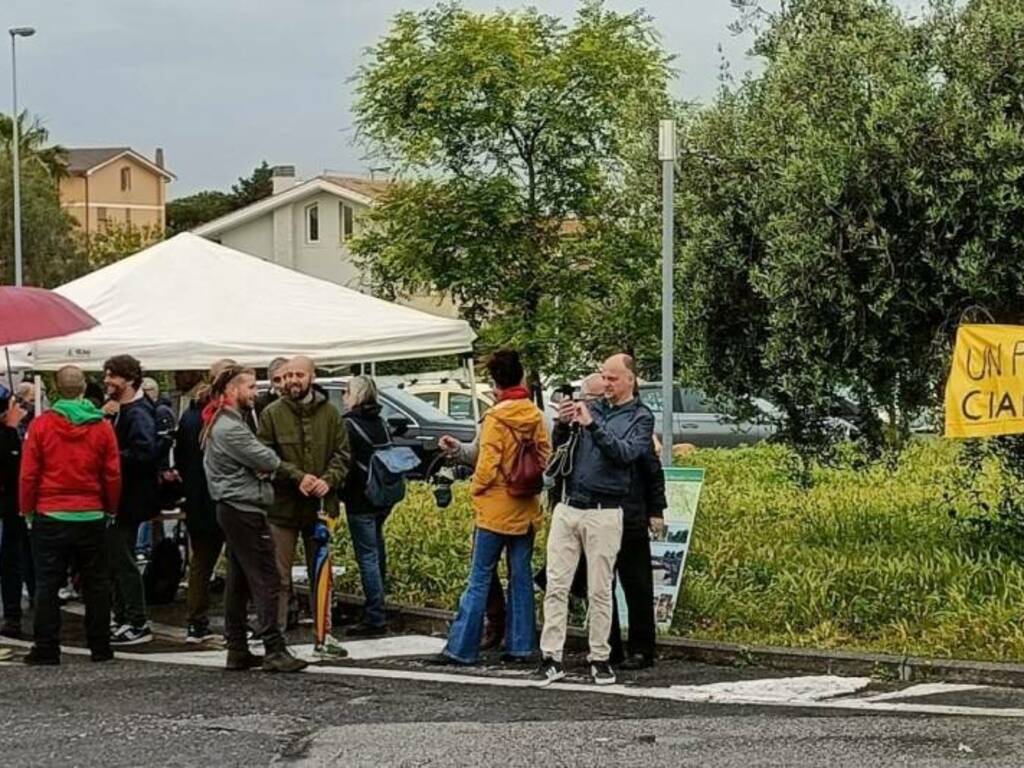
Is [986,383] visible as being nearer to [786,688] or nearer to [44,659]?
[786,688]

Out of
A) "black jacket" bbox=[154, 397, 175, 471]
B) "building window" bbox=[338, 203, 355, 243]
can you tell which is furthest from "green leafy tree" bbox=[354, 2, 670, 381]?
"building window" bbox=[338, 203, 355, 243]

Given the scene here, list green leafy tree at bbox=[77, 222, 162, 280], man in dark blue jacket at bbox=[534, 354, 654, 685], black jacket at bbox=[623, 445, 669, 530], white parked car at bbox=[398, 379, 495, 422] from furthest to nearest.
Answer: green leafy tree at bbox=[77, 222, 162, 280] < white parked car at bbox=[398, 379, 495, 422] < black jacket at bbox=[623, 445, 669, 530] < man in dark blue jacket at bbox=[534, 354, 654, 685]

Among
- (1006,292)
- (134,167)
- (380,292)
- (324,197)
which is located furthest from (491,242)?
(134,167)

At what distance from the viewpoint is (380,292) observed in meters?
27.1

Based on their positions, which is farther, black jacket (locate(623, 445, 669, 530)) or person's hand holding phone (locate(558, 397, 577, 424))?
black jacket (locate(623, 445, 669, 530))

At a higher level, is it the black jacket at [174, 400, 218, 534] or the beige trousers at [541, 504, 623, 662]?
the black jacket at [174, 400, 218, 534]

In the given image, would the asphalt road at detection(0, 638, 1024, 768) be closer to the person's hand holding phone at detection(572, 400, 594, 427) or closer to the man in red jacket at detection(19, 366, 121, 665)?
the man in red jacket at detection(19, 366, 121, 665)

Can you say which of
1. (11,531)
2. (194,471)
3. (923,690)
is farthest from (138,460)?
(923,690)

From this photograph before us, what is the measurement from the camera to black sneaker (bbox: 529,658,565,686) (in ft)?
33.0

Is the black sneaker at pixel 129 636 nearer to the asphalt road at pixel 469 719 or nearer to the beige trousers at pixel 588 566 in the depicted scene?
A: the asphalt road at pixel 469 719

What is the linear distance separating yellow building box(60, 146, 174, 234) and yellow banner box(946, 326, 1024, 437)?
8684 centimetres

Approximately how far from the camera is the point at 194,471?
11.6 metres

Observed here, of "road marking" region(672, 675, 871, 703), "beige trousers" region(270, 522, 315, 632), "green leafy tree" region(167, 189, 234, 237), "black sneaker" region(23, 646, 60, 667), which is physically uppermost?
"green leafy tree" region(167, 189, 234, 237)

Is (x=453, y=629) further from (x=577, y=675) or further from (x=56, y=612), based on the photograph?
(x=56, y=612)
